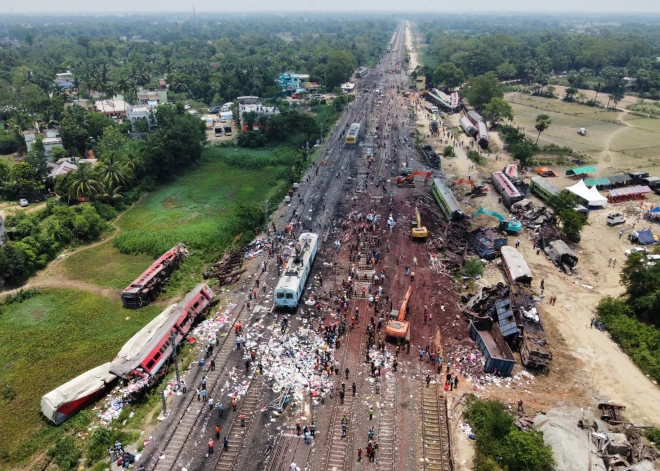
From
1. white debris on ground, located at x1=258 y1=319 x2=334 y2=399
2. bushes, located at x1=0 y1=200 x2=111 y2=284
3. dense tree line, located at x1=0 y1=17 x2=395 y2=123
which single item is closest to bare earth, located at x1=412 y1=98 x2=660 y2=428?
white debris on ground, located at x1=258 y1=319 x2=334 y2=399

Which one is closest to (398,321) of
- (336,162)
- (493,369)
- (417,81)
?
(493,369)

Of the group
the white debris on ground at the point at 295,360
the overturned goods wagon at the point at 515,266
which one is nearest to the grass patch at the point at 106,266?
the white debris on ground at the point at 295,360

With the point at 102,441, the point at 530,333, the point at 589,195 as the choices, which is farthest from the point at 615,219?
the point at 102,441

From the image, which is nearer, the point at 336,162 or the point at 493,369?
the point at 493,369

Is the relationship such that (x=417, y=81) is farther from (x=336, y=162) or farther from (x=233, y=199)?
(x=233, y=199)

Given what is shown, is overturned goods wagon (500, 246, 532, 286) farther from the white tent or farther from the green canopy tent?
the green canopy tent
